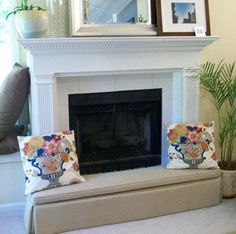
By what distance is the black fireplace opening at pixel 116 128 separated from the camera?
2.94 metres

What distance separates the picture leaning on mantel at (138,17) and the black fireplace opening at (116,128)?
498mm

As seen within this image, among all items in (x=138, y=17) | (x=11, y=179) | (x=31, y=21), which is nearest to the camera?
(x=31, y=21)

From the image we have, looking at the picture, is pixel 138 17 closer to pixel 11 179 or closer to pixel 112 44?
pixel 112 44

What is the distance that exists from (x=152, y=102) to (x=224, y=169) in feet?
2.79

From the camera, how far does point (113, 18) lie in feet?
9.33

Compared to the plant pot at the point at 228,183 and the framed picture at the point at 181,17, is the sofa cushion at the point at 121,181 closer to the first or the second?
the plant pot at the point at 228,183

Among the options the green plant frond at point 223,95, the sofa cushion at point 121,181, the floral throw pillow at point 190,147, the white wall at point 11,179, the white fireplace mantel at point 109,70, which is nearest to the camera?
the sofa cushion at point 121,181

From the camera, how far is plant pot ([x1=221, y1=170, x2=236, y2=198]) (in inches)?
119

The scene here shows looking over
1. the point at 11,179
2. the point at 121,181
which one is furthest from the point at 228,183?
the point at 11,179

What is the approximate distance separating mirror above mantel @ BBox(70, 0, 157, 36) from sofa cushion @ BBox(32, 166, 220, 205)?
111 cm

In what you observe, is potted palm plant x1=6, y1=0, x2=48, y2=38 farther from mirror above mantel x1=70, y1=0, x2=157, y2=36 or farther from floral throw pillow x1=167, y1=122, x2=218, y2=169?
floral throw pillow x1=167, y1=122, x2=218, y2=169

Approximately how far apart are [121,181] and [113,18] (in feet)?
4.18

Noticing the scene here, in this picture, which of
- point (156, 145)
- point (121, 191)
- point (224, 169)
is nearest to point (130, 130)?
point (156, 145)

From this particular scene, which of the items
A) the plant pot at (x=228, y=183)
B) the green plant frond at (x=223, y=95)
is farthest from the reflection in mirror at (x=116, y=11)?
the plant pot at (x=228, y=183)
